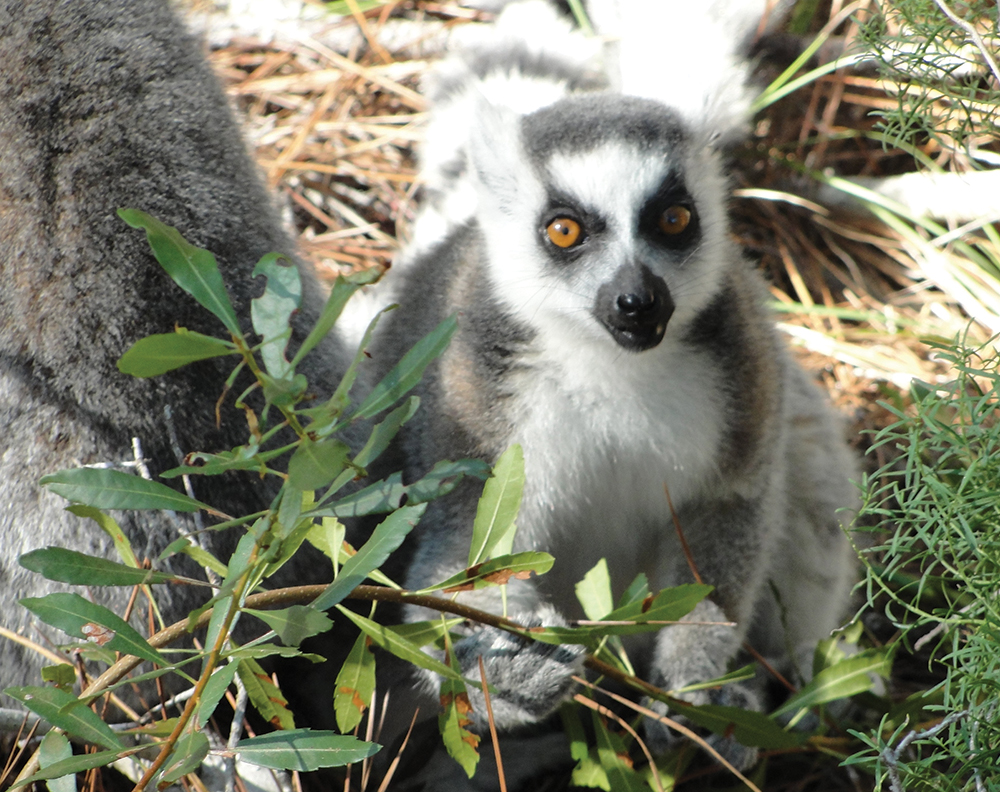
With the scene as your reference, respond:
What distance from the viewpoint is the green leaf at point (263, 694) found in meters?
1.61

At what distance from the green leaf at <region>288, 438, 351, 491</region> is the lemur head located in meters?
0.86

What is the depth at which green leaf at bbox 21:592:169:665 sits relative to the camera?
57.0 inches

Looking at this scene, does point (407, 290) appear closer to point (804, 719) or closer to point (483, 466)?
point (483, 466)

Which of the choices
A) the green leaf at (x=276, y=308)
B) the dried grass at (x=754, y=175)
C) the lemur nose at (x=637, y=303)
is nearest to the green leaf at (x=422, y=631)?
the green leaf at (x=276, y=308)

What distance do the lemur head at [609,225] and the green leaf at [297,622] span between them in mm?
917

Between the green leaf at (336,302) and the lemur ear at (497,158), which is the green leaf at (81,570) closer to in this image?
the green leaf at (336,302)

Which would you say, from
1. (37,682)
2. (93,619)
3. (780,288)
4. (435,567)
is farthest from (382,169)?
(93,619)

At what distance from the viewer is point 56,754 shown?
1451 millimetres

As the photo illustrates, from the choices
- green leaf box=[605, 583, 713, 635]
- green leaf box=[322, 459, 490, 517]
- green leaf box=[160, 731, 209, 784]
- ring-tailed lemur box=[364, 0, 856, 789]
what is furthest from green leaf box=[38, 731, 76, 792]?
green leaf box=[605, 583, 713, 635]

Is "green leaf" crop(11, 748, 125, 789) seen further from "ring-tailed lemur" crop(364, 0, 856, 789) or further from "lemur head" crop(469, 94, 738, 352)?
"lemur head" crop(469, 94, 738, 352)

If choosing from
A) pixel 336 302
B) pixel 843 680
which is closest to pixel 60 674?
pixel 336 302

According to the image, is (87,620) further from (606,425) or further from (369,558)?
(606,425)

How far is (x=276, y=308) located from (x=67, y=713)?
66cm

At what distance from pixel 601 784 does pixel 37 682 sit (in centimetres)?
116
